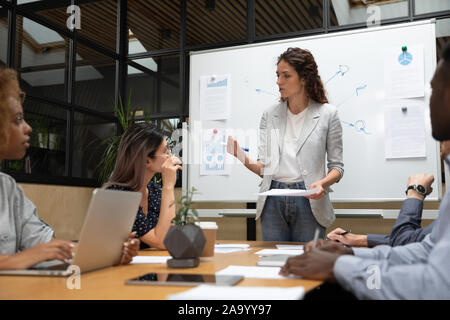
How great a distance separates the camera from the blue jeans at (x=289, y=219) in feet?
7.06

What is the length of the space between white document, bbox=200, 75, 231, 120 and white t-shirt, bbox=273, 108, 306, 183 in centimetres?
136

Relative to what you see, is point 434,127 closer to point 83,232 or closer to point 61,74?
point 83,232

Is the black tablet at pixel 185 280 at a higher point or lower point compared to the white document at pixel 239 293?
lower

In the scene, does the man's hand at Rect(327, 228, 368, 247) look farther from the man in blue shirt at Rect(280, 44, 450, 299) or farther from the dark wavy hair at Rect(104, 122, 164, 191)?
the dark wavy hair at Rect(104, 122, 164, 191)

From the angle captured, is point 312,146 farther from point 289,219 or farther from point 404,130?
point 404,130

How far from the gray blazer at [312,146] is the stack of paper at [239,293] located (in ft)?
4.60

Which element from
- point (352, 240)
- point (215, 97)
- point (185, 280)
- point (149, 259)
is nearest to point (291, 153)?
point (352, 240)

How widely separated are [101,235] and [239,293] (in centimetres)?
45

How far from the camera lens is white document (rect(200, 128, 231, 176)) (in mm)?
3653

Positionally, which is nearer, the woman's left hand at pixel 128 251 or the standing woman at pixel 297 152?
the woman's left hand at pixel 128 251

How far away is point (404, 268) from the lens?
34.2 inches

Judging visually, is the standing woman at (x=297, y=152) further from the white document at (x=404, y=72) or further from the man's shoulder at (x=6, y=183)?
the man's shoulder at (x=6, y=183)

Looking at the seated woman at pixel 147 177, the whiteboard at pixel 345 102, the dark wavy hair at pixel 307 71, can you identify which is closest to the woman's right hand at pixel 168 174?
the seated woman at pixel 147 177
